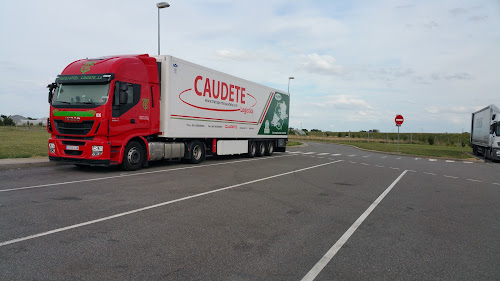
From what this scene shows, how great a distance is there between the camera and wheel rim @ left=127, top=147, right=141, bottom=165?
12438mm

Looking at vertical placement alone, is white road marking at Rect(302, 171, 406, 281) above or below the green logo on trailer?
below

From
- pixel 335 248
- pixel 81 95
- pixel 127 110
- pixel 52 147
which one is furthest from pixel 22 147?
pixel 335 248

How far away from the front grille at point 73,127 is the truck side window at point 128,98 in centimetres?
83

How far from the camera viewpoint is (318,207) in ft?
24.3

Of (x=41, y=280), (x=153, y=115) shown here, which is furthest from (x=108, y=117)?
(x=41, y=280)

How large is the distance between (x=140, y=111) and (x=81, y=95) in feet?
6.30

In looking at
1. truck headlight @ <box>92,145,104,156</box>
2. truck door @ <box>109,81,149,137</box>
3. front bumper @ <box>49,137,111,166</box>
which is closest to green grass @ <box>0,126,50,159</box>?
front bumper @ <box>49,137,111,166</box>

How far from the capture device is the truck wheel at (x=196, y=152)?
1554cm

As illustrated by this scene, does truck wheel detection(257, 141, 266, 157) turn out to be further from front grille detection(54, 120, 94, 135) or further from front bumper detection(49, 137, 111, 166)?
front grille detection(54, 120, 94, 135)

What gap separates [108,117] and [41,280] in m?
8.55

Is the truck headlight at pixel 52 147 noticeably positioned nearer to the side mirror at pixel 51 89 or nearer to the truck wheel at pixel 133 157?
the side mirror at pixel 51 89

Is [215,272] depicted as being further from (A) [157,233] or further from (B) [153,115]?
(B) [153,115]

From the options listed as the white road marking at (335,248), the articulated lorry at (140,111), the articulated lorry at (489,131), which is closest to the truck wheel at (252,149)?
the articulated lorry at (140,111)

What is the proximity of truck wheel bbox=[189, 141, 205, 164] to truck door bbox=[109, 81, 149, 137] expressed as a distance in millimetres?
2797
